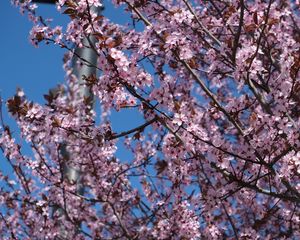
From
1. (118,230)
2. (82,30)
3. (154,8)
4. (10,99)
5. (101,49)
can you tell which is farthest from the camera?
(118,230)

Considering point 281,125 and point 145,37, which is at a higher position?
point 145,37

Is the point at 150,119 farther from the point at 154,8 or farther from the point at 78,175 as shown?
the point at 78,175

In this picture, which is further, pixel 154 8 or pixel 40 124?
pixel 154 8

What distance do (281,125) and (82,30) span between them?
186 cm

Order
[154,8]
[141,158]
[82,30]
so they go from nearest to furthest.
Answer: [82,30], [154,8], [141,158]

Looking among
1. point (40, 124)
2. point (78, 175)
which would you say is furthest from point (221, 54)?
point (78, 175)

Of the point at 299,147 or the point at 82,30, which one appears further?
the point at 82,30

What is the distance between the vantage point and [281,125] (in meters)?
3.51

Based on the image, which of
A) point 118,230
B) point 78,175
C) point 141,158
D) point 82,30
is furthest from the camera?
point 78,175

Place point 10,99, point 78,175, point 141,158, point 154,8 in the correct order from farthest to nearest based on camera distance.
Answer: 1. point 78,175
2. point 141,158
3. point 154,8
4. point 10,99

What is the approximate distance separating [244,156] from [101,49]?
1.59 metres

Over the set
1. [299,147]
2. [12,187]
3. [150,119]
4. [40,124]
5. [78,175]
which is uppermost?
[78,175]

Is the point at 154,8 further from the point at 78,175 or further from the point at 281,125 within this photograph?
Result: the point at 78,175

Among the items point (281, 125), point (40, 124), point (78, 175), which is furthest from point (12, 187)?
point (281, 125)
